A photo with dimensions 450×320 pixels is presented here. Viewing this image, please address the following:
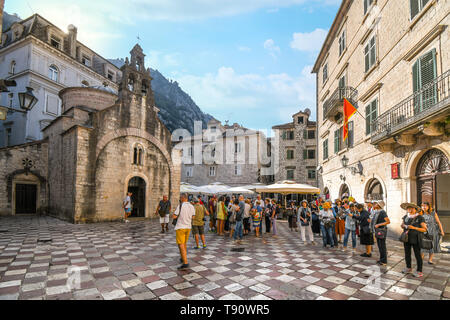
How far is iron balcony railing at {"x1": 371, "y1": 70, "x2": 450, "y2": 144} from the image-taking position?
6980mm

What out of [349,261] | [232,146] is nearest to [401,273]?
[349,261]

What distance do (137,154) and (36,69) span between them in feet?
54.6

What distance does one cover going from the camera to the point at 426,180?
859 centimetres

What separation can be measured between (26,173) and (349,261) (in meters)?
21.0

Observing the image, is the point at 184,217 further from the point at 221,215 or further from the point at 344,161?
the point at 344,161

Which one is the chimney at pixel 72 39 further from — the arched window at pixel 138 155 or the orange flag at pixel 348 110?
the orange flag at pixel 348 110

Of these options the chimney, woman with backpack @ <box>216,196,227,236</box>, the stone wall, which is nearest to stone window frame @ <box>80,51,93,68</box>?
the chimney

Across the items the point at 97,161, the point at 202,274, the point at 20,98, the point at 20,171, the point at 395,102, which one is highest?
the point at 395,102

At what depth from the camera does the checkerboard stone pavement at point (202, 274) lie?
4.00 meters

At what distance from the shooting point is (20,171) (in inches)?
638

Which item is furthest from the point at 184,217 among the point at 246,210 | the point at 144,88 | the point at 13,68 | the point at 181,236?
the point at 13,68

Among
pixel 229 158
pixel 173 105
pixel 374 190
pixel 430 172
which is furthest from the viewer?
pixel 173 105

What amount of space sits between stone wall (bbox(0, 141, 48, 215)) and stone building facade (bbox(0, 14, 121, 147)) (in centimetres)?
626

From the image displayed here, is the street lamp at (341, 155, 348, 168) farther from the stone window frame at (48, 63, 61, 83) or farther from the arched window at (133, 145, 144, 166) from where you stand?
the stone window frame at (48, 63, 61, 83)
